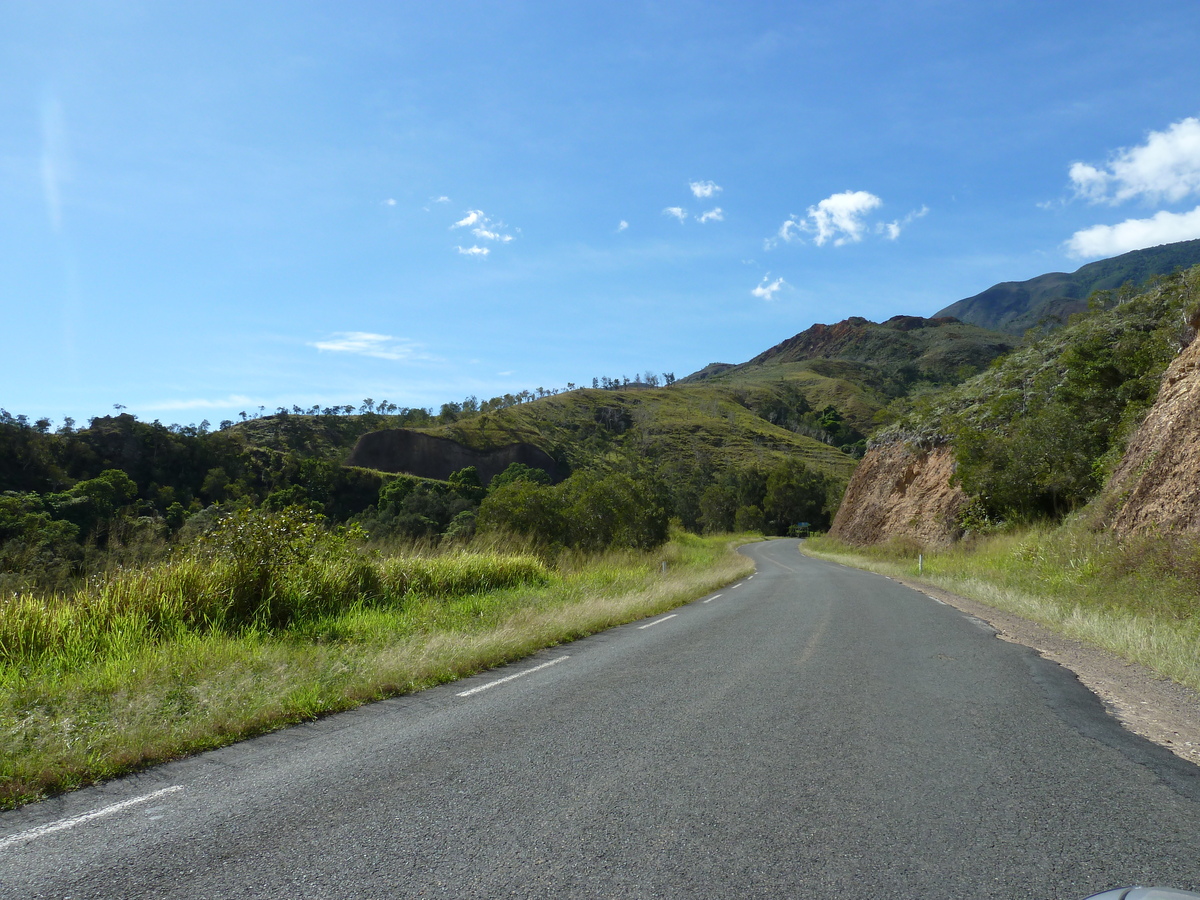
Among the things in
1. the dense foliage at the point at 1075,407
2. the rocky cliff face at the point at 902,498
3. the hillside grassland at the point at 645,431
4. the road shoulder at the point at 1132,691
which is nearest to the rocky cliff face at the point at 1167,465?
the dense foliage at the point at 1075,407

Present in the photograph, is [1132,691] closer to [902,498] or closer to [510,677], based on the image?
[510,677]

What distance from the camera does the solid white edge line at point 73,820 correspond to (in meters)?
3.34

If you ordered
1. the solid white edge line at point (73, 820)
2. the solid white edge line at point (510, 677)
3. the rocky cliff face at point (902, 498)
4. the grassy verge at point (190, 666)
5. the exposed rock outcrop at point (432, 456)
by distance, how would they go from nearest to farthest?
the solid white edge line at point (73, 820) → the grassy verge at point (190, 666) → the solid white edge line at point (510, 677) → the rocky cliff face at point (902, 498) → the exposed rock outcrop at point (432, 456)

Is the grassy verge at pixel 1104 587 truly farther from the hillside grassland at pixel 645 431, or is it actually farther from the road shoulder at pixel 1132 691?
the hillside grassland at pixel 645 431

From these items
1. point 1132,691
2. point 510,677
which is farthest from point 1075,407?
point 510,677

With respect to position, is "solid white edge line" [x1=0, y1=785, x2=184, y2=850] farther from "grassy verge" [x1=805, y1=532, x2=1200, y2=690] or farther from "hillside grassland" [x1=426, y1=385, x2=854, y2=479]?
"hillside grassland" [x1=426, y1=385, x2=854, y2=479]

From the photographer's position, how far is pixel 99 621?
697cm

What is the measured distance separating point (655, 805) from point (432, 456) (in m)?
102

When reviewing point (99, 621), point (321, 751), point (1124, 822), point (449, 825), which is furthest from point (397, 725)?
point (1124, 822)

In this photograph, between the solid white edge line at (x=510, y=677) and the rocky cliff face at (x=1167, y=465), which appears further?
the rocky cliff face at (x=1167, y=465)

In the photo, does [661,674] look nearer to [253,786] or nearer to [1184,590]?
[253,786]

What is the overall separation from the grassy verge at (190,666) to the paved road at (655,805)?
13.6 inches

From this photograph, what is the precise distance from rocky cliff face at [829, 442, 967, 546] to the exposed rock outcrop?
57.6 m

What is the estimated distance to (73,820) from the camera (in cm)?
357
